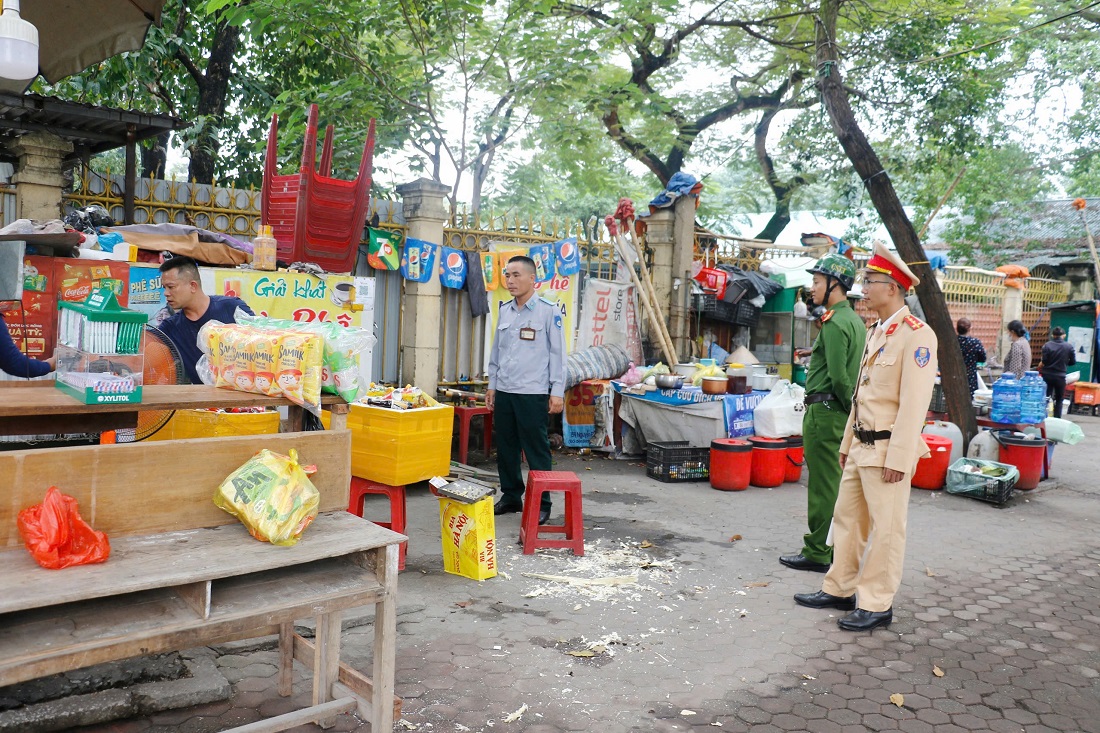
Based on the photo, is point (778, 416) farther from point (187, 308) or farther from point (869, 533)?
point (187, 308)

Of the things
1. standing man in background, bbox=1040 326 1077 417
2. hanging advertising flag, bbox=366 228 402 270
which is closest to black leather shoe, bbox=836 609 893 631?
hanging advertising flag, bbox=366 228 402 270

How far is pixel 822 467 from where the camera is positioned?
564cm

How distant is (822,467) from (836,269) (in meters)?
Result: 1.84

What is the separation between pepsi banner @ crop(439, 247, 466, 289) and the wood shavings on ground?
12.9 ft

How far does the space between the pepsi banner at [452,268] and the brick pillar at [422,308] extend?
11 centimetres

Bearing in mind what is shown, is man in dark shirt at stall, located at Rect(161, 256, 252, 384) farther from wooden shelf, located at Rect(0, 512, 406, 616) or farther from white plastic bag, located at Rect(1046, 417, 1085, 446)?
white plastic bag, located at Rect(1046, 417, 1085, 446)

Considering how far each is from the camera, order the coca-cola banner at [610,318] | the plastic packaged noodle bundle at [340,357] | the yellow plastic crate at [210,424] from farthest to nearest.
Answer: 1. the coca-cola banner at [610,318]
2. the yellow plastic crate at [210,424]
3. the plastic packaged noodle bundle at [340,357]

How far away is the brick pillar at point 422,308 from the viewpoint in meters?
8.64

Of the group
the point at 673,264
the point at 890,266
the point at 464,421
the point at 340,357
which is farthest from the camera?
the point at 673,264

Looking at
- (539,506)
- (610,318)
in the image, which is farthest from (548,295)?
(539,506)

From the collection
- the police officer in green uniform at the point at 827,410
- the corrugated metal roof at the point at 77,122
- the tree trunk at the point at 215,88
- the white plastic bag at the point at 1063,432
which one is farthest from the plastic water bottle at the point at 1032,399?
the tree trunk at the point at 215,88

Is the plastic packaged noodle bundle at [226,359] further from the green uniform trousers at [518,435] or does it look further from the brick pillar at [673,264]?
the brick pillar at [673,264]

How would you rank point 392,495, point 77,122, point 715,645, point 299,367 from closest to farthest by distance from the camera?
1. point 299,367
2. point 715,645
3. point 392,495
4. point 77,122

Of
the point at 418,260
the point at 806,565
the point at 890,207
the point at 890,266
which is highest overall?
the point at 890,207
